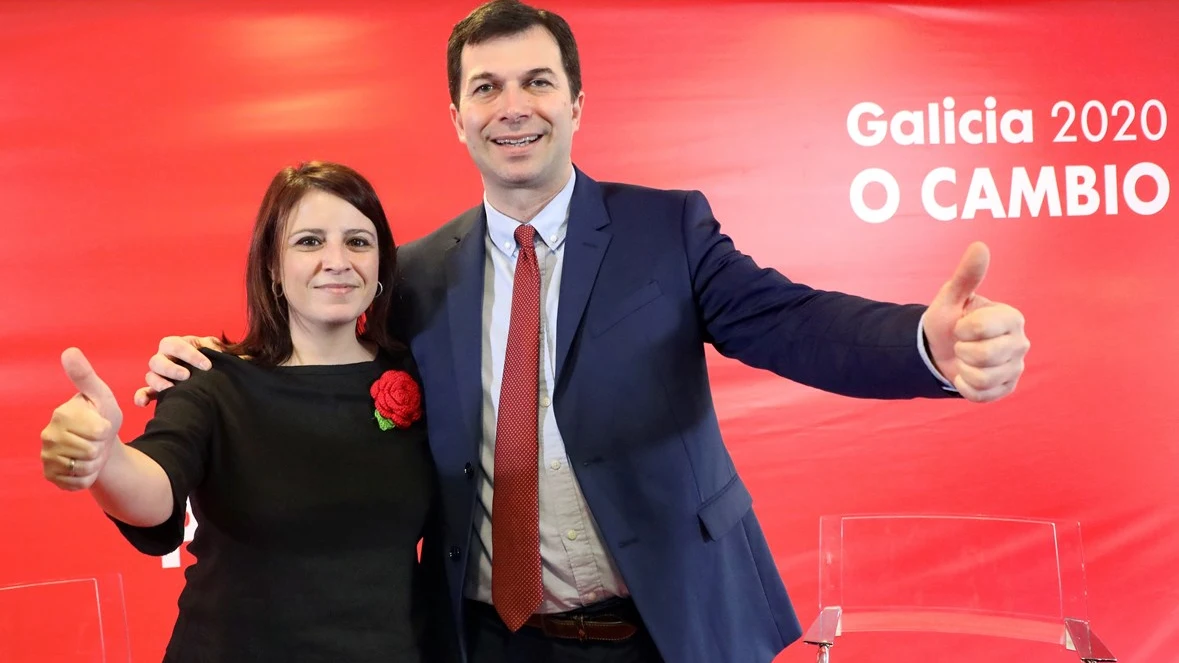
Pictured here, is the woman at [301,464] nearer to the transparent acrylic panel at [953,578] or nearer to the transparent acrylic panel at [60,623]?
the transparent acrylic panel at [60,623]

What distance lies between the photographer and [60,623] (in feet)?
5.85

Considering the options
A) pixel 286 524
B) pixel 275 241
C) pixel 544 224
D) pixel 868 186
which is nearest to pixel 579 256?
pixel 544 224

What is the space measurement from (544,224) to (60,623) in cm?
111

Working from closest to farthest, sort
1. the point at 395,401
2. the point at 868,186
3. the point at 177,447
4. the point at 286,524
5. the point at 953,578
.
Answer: the point at 177,447
the point at 286,524
the point at 395,401
the point at 953,578
the point at 868,186

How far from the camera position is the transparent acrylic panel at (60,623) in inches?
70.0

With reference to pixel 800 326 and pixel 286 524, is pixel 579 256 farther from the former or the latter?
pixel 286 524

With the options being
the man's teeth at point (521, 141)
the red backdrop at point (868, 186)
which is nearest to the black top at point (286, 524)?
the man's teeth at point (521, 141)

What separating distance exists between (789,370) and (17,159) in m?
2.46

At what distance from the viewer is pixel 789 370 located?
1.60 meters

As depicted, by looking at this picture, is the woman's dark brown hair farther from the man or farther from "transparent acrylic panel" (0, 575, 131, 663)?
Result: "transparent acrylic panel" (0, 575, 131, 663)

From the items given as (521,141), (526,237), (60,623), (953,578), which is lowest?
(953,578)

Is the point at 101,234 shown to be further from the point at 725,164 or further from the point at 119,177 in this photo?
the point at 725,164

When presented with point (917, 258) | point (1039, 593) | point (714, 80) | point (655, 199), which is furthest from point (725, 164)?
point (1039, 593)

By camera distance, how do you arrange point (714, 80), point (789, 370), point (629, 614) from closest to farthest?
point (789, 370) → point (629, 614) → point (714, 80)
